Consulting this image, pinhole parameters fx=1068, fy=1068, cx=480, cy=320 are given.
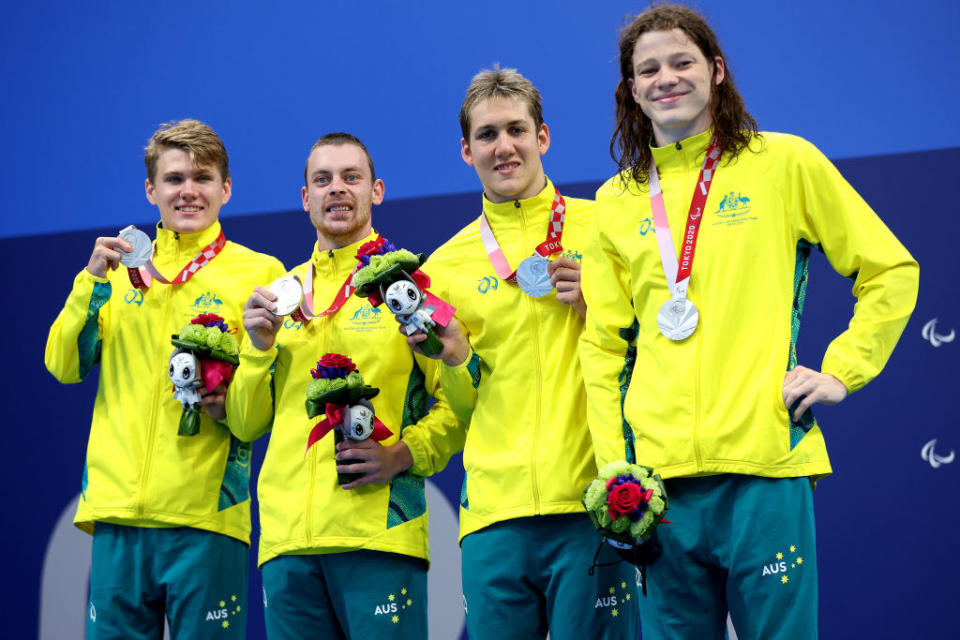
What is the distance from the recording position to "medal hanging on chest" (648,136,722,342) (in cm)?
246

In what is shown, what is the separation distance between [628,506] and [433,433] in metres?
1.09

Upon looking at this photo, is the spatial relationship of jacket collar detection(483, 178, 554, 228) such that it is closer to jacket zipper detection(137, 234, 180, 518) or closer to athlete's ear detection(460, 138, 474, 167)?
athlete's ear detection(460, 138, 474, 167)

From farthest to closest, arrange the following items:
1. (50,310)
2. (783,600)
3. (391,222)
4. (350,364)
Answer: (50,310) → (391,222) → (350,364) → (783,600)

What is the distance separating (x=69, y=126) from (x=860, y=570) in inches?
158

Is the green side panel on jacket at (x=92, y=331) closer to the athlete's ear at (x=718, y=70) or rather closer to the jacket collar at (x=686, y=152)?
the jacket collar at (x=686, y=152)

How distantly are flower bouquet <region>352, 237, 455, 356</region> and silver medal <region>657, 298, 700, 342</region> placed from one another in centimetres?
65

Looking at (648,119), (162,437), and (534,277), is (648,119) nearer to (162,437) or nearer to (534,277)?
(534,277)

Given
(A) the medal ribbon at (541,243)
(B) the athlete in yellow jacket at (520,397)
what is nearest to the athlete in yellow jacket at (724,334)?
(B) the athlete in yellow jacket at (520,397)

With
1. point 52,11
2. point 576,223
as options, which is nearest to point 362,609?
point 576,223

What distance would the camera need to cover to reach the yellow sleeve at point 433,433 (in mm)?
3215

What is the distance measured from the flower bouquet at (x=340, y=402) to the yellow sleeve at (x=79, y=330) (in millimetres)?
872

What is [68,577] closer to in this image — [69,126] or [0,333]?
[0,333]

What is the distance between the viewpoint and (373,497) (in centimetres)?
312

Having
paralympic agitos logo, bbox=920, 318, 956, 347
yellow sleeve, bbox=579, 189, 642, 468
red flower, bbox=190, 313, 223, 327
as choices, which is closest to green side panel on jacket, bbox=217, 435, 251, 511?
red flower, bbox=190, 313, 223, 327
